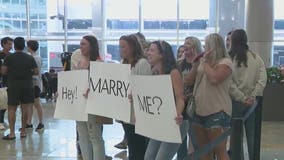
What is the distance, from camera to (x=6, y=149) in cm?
556

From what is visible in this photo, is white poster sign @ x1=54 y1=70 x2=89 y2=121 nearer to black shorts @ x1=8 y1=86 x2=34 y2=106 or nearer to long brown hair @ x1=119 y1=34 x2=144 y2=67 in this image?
long brown hair @ x1=119 y1=34 x2=144 y2=67

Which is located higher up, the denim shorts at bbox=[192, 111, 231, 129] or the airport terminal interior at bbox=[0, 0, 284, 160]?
the airport terminal interior at bbox=[0, 0, 284, 160]

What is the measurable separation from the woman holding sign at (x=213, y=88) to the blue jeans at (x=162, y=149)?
7.7 inches

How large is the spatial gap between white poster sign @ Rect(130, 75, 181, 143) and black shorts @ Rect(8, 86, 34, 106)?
3.17 meters

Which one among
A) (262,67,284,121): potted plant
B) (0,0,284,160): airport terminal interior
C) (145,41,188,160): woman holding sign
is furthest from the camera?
(0,0,284,160): airport terminal interior

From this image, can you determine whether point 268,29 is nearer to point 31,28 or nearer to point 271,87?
point 271,87

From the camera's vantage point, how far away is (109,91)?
3664mm

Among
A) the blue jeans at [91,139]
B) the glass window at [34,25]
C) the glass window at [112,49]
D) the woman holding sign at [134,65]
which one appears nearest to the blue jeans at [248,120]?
the woman holding sign at [134,65]

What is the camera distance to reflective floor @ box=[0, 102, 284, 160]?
17.1 feet

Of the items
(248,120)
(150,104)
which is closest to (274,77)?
(248,120)

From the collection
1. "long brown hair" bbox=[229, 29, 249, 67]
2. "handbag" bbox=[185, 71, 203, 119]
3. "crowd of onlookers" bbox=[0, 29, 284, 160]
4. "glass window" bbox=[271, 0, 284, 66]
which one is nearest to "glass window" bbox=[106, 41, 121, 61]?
"glass window" bbox=[271, 0, 284, 66]

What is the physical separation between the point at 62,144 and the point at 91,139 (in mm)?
2124

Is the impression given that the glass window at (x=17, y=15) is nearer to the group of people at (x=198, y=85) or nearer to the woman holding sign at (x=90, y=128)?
the group of people at (x=198, y=85)

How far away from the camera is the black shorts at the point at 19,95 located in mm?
6009
